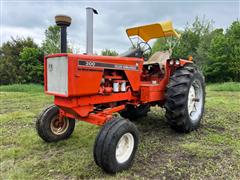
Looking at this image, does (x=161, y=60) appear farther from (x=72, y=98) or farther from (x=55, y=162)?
(x=55, y=162)

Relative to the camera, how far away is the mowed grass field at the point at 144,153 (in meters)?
2.79

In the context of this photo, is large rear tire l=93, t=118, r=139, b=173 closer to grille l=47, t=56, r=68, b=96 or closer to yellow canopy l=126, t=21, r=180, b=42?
grille l=47, t=56, r=68, b=96

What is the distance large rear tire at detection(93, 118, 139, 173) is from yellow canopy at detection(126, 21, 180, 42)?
2251 mm

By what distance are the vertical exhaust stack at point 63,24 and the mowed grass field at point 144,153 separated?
1469 millimetres

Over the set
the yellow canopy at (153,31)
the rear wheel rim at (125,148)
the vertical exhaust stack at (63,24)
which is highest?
the yellow canopy at (153,31)

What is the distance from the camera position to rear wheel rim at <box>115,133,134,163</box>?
2.88m

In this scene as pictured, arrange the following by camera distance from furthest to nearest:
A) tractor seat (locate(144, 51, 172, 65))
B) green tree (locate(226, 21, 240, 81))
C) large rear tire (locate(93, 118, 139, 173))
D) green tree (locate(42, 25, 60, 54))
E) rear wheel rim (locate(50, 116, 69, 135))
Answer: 1. green tree (locate(226, 21, 240, 81))
2. green tree (locate(42, 25, 60, 54))
3. tractor seat (locate(144, 51, 172, 65))
4. rear wheel rim (locate(50, 116, 69, 135))
5. large rear tire (locate(93, 118, 139, 173))

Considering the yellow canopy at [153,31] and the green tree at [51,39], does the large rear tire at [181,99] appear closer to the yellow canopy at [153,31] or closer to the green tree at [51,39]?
the yellow canopy at [153,31]

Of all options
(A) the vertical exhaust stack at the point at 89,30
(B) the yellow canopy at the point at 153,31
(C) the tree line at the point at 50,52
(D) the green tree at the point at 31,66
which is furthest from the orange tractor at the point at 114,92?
(D) the green tree at the point at 31,66

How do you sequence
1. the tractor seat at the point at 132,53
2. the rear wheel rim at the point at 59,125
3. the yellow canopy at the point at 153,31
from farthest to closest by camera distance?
the yellow canopy at the point at 153,31
the tractor seat at the point at 132,53
the rear wheel rim at the point at 59,125

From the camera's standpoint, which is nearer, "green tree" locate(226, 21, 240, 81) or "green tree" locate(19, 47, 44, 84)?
"green tree" locate(19, 47, 44, 84)

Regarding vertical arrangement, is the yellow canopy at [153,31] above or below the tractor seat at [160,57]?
above

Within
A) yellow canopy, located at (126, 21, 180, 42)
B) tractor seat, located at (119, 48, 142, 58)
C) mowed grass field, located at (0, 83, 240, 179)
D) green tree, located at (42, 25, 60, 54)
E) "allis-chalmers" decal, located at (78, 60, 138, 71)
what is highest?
green tree, located at (42, 25, 60, 54)

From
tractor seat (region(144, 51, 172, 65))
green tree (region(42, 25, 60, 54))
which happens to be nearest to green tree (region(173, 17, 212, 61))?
green tree (region(42, 25, 60, 54))
